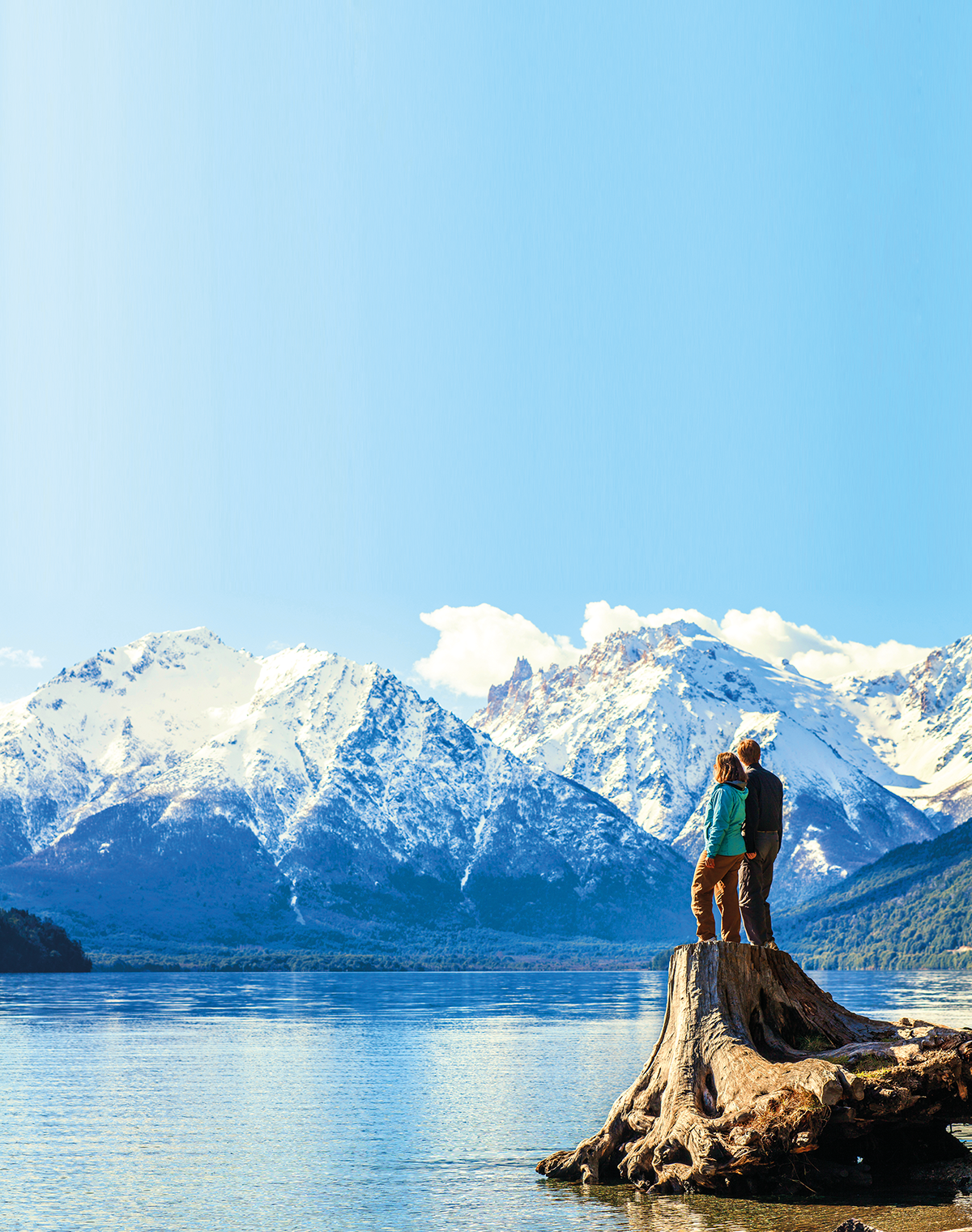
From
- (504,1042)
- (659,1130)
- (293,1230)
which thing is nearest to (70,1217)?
(293,1230)

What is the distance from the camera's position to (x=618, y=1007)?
158 meters

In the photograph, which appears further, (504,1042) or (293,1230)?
(504,1042)

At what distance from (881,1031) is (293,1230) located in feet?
48.3

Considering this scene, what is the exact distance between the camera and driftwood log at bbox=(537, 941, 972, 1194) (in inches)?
1130

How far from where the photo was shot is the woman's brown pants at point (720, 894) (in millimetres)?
32688

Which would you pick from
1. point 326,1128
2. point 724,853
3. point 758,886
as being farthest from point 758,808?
point 326,1128

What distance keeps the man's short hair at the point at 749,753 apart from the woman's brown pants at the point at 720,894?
2.27 m

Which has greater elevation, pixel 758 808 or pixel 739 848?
pixel 758 808

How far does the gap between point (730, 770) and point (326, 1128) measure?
2817cm

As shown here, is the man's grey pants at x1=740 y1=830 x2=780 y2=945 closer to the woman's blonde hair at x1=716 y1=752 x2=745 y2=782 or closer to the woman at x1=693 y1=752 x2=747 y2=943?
the woman at x1=693 y1=752 x2=747 y2=943

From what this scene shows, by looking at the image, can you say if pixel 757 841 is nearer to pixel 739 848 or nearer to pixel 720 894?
pixel 739 848

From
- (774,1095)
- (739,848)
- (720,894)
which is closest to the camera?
(774,1095)

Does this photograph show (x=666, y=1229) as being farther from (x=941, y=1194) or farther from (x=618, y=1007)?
(x=618, y=1007)

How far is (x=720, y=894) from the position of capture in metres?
32.9
